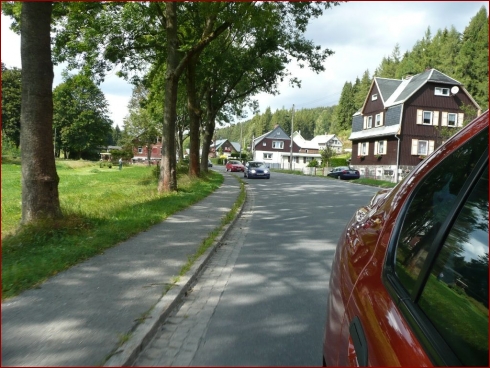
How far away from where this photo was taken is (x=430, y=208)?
198 cm

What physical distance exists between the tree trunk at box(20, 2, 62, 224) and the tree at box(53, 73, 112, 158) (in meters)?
11.7

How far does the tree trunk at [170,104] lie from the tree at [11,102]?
23.2 ft

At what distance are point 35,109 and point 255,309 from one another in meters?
5.29

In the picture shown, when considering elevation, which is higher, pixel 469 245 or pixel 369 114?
pixel 369 114

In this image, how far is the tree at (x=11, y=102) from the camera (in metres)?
7.34

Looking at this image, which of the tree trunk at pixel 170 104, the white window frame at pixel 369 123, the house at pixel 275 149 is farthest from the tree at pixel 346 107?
the tree trunk at pixel 170 104

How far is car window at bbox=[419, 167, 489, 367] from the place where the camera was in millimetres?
1345

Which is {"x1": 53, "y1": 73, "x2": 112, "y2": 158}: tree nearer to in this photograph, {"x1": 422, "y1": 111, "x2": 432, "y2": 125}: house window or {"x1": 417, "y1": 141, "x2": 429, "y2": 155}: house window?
{"x1": 422, "y1": 111, "x2": 432, "y2": 125}: house window

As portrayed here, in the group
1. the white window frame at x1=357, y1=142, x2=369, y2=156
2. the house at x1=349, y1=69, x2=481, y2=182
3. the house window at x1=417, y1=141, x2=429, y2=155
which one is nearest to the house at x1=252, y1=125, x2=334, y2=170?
the white window frame at x1=357, y1=142, x2=369, y2=156

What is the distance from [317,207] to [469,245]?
13475mm

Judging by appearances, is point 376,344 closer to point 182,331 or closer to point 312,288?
point 182,331

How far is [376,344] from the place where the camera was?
1.59 metres

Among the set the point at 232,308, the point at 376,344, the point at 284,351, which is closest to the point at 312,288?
the point at 232,308

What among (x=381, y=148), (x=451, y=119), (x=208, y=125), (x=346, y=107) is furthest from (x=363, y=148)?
(x=346, y=107)
